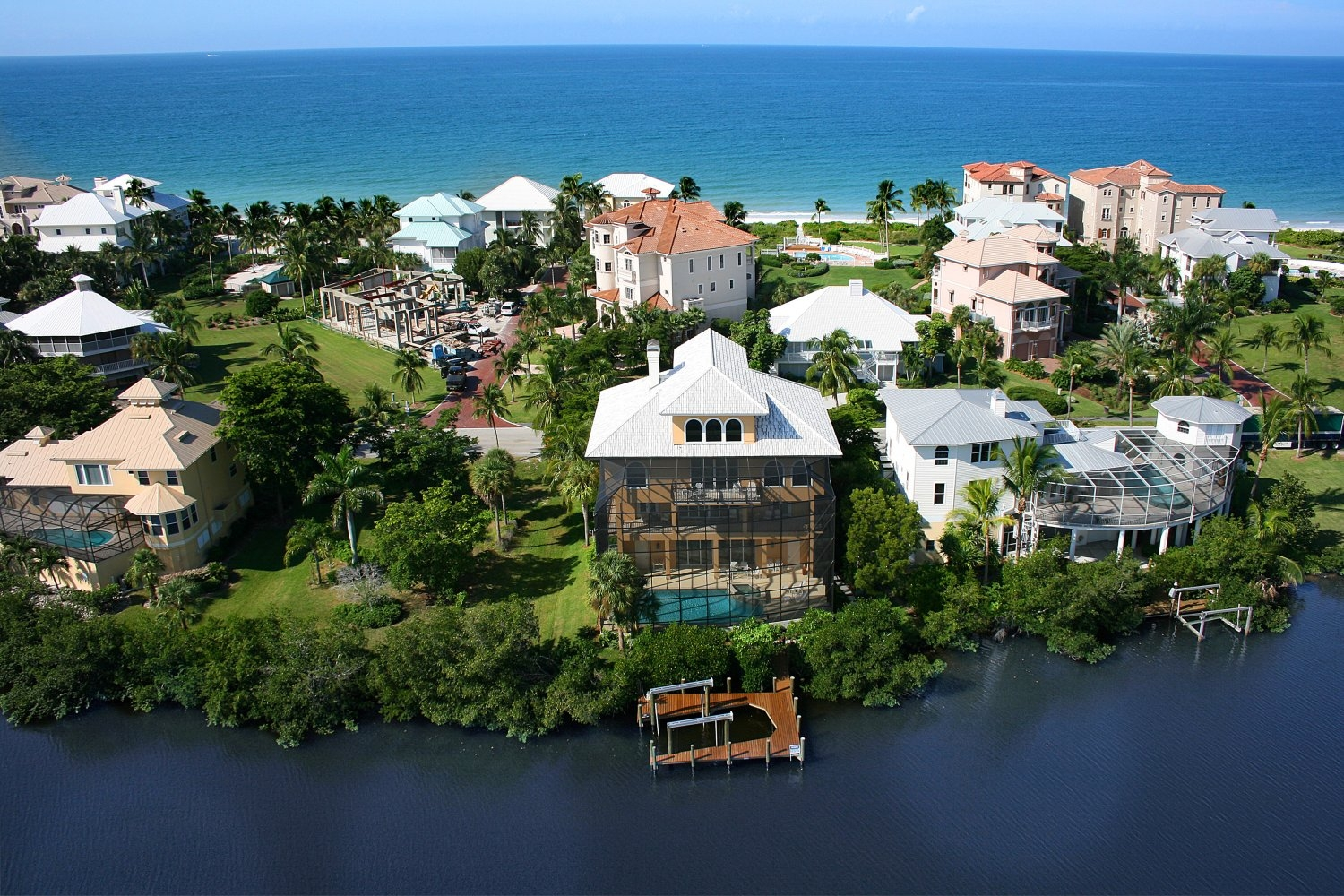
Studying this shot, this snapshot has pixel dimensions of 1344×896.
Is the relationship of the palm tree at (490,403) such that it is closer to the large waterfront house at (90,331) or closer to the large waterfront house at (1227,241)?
the large waterfront house at (90,331)

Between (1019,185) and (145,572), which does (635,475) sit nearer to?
(145,572)

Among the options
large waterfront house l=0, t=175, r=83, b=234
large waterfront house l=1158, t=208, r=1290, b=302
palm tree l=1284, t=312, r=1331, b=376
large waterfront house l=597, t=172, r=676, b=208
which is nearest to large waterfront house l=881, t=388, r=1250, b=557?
palm tree l=1284, t=312, r=1331, b=376

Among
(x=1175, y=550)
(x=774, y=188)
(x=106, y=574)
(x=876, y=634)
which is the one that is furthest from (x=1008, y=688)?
(x=774, y=188)

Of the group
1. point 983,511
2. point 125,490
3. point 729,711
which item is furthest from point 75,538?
point 983,511

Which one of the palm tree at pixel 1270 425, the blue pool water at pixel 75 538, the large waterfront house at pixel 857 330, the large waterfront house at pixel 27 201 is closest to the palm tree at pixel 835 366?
the large waterfront house at pixel 857 330

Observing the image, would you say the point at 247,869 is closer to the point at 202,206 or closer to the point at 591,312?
the point at 591,312

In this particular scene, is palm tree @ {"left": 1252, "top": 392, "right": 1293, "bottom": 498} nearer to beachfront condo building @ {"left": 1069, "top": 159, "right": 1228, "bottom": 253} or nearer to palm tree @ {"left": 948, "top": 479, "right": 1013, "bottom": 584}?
palm tree @ {"left": 948, "top": 479, "right": 1013, "bottom": 584}
